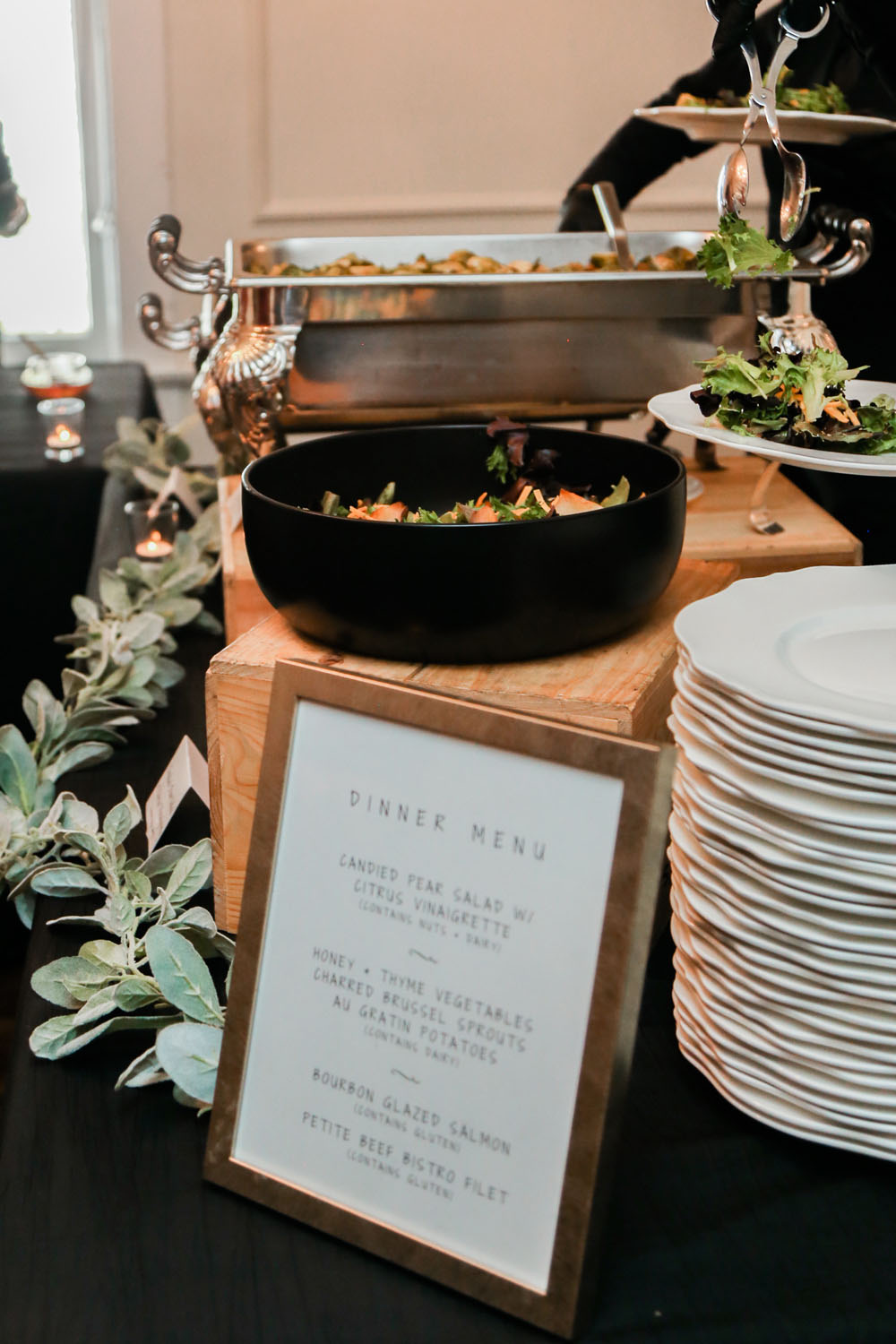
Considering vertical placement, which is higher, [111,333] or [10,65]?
[10,65]

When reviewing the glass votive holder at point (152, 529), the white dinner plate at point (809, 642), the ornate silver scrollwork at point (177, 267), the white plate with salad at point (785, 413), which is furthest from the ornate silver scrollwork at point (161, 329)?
the white dinner plate at point (809, 642)

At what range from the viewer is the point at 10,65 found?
2.90 meters

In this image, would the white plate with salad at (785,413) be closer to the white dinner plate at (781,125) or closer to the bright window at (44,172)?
the white dinner plate at (781,125)

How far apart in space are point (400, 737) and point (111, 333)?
294 cm

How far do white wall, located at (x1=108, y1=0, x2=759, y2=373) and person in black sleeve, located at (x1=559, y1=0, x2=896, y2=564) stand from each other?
4.28ft

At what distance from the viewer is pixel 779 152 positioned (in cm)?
66

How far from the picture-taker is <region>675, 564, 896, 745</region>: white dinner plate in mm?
458

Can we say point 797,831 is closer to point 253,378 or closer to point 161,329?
point 253,378

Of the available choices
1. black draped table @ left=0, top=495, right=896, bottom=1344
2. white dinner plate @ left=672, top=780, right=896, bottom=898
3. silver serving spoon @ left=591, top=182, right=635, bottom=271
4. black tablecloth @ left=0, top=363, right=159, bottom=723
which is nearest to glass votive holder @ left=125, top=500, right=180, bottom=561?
black tablecloth @ left=0, top=363, right=159, bottom=723

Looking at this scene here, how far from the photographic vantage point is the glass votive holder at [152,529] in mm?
1274

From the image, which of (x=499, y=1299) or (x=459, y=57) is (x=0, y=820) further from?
(x=459, y=57)

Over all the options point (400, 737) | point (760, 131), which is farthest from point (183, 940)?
point (760, 131)

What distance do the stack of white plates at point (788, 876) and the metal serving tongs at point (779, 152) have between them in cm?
27

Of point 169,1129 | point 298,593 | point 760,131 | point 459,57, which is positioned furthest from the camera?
point 459,57
